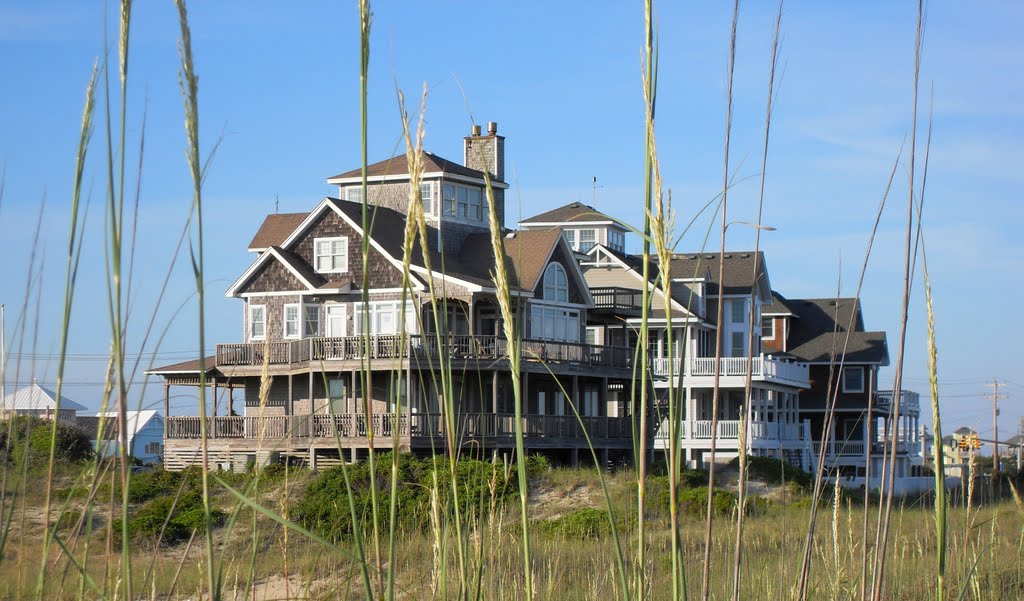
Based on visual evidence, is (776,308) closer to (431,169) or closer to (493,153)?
(493,153)

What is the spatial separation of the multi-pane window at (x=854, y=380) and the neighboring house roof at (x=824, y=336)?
0.58 m

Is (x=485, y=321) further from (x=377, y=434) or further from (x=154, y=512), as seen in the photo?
(x=154, y=512)

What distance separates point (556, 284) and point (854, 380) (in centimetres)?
2187

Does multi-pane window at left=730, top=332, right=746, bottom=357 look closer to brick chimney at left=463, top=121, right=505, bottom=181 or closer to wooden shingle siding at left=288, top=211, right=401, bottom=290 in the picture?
brick chimney at left=463, top=121, right=505, bottom=181

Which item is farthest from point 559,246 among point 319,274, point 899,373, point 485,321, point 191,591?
point 899,373

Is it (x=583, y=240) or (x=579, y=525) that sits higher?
(x=583, y=240)

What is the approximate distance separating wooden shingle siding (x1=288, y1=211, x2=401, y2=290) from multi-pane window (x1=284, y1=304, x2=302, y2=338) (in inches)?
57.9

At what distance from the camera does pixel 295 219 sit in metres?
37.2

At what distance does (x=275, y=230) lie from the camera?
120 feet

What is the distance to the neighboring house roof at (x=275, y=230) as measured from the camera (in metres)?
36.1

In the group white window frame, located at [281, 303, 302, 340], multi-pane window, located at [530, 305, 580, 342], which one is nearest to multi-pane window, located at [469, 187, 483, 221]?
multi-pane window, located at [530, 305, 580, 342]

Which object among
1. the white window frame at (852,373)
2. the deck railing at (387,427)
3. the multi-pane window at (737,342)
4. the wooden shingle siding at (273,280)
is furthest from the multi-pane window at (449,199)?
the white window frame at (852,373)

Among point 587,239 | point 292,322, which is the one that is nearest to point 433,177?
point 292,322

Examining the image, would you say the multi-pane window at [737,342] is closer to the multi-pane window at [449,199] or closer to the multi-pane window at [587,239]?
the multi-pane window at [587,239]
